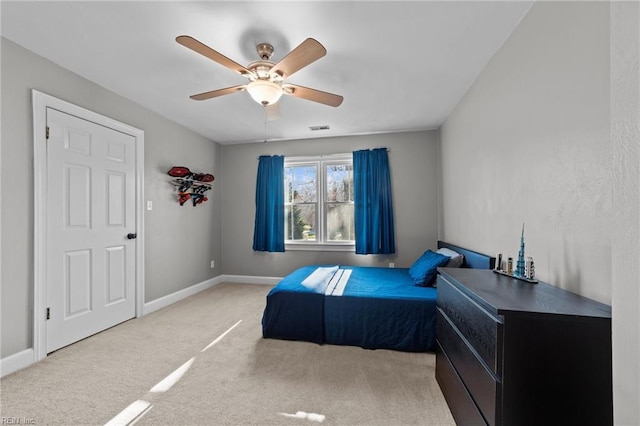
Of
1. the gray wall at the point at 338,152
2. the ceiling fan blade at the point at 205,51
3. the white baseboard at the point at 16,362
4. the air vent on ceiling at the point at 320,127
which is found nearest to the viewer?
the ceiling fan blade at the point at 205,51

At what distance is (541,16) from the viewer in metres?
1.59

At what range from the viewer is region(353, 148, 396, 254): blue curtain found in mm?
4219

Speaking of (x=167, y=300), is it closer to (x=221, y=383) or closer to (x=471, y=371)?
(x=221, y=383)

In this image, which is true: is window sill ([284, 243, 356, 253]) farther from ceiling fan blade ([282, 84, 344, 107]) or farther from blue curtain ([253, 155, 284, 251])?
ceiling fan blade ([282, 84, 344, 107])

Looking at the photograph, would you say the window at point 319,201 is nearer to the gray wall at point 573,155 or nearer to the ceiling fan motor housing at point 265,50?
the gray wall at point 573,155

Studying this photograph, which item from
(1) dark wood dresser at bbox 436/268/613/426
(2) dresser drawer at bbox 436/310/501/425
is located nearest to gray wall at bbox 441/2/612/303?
(1) dark wood dresser at bbox 436/268/613/426

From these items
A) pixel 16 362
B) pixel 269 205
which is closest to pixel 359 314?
pixel 269 205

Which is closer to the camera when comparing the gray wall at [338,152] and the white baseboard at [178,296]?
the white baseboard at [178,296]

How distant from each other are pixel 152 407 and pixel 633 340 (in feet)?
→ 7.57

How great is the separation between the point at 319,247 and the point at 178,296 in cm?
222

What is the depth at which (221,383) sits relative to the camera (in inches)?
77.2

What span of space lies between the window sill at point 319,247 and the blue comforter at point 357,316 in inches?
62.7

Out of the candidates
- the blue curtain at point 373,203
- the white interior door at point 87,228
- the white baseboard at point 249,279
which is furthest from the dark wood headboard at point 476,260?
the white interior door at point 87,228

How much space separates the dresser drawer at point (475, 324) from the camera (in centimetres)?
113
